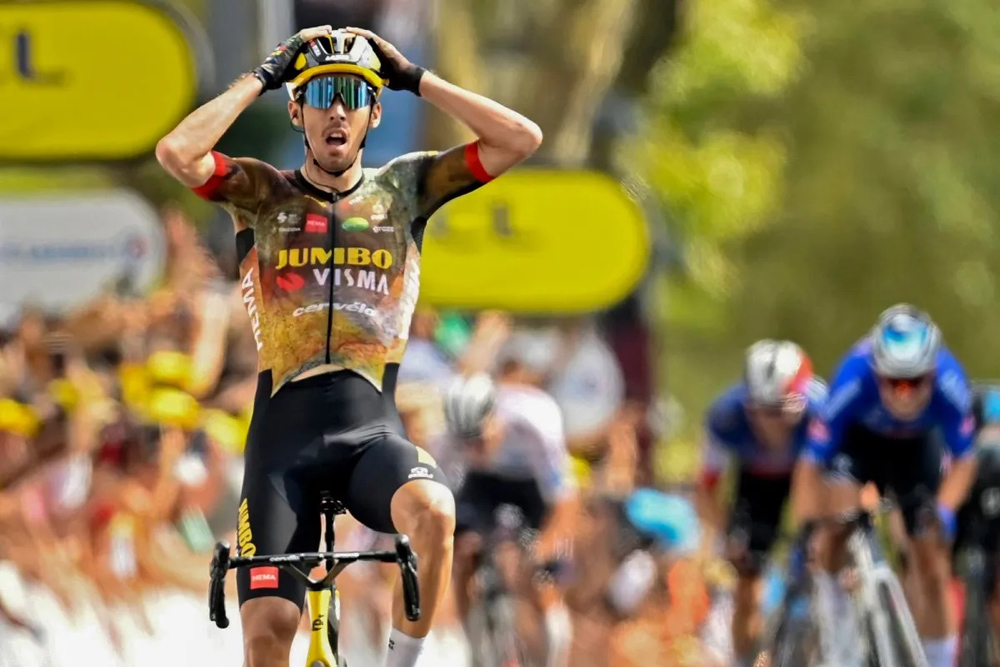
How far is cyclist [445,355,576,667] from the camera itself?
11.9 metres

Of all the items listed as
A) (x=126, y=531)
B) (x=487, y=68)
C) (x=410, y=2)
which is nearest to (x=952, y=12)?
(x=487, y=68)

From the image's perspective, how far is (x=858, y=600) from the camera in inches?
397

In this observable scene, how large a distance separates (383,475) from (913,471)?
4.00m

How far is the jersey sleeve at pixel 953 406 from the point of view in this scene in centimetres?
1038

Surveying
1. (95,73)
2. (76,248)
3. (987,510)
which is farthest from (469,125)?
(95,73)

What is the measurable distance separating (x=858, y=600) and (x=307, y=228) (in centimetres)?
359

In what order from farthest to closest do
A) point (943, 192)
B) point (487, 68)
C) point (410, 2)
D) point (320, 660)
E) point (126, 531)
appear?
1. point (943, 192)
2. point (487, 68)
3. point (410, 2)
4. point (126, 531)
5. point (320, 660)

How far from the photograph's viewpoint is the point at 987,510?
1076 centimetres

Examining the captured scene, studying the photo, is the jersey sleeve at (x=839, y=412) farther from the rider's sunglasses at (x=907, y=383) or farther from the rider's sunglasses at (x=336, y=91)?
the rider's sunglasses at (x=336, y=91)

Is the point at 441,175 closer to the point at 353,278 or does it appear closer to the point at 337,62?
the point at 353,278

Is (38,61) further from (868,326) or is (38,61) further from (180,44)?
(868,326)

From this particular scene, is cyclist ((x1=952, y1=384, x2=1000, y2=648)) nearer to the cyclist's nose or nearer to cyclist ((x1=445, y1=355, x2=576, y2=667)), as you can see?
cyclist ((x1=445, y1=355, x2=576, y2=667))

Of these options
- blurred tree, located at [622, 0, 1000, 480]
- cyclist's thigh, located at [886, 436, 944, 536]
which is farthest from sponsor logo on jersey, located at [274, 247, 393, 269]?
blurred tree, located at [622, 0, 1000, 480]

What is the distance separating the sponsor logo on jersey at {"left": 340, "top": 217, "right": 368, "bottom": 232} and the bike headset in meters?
0.39
